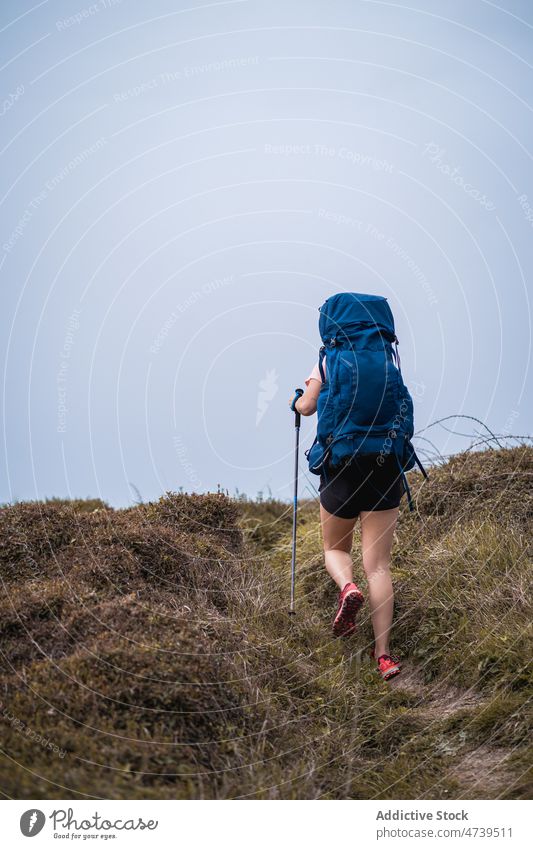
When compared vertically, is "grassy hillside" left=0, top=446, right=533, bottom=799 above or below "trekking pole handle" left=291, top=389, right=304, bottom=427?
below

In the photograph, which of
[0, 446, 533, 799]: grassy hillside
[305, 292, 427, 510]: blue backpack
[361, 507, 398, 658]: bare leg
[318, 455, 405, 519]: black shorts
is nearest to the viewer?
[0, 446, 533, 799]: grassy hillside

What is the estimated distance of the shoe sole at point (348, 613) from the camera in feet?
20.4

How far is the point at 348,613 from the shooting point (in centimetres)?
630

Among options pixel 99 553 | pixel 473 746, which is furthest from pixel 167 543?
pixel 473 746

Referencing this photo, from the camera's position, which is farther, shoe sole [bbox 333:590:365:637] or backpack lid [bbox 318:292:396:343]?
backpack lid [bbox 318:292:396:343]

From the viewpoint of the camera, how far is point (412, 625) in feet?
23.0

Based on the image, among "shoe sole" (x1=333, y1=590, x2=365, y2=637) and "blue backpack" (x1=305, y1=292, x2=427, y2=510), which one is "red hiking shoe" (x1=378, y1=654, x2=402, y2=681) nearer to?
"shoe sole" (x1=333, y1=590, x2=365, y2=637)

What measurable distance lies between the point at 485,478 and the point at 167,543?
3.97 metres

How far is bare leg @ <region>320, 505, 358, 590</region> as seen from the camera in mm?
6582

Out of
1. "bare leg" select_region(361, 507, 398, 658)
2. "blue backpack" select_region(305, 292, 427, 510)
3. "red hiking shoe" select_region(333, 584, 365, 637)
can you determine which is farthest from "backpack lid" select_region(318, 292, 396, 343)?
"red hiking shoe" select_region(333, 584, 365, 637)

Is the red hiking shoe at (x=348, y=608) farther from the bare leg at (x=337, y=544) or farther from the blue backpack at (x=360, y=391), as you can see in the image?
the blue backpack at (x=360, y=391)

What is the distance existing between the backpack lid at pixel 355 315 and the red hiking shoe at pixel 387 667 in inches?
109

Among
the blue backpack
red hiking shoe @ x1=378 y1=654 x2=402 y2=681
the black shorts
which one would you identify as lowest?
red hiking shoe @ x1=378 y1=654 x2=402 y2=681

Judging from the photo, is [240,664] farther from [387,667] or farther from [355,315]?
[355,315]
